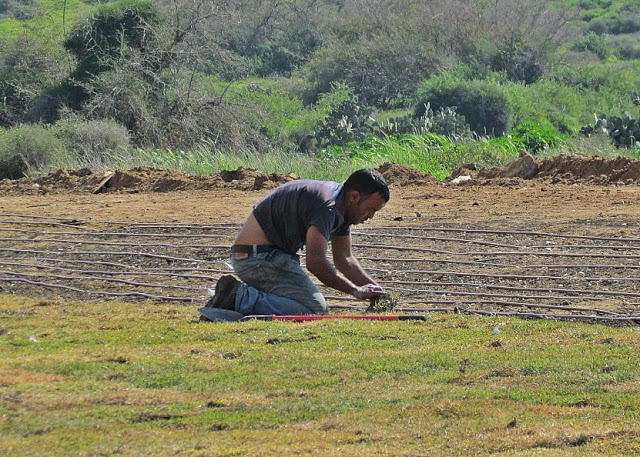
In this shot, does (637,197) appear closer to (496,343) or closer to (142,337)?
(496,343)

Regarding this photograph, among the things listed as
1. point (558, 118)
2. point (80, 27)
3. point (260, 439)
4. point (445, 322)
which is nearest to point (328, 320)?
point (445, 322)

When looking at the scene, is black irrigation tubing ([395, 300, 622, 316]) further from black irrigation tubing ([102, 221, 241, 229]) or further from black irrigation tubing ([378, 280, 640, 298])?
black irrigation tubing ([102, 221, 241, 229])

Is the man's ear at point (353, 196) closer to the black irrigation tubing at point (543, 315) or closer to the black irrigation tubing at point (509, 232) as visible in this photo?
the black irrigation tubing at point (543, 315)

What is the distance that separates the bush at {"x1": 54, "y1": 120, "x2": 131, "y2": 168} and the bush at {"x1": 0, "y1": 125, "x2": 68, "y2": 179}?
1.83ft

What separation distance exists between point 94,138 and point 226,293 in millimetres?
13792

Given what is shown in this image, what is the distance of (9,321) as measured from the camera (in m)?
7.47

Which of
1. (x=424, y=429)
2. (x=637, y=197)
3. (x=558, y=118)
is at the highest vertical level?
(x=424, y=429)

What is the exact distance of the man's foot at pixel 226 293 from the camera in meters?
7.36

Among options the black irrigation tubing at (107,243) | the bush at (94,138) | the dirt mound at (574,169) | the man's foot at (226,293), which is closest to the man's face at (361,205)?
the man's foot at (226,293)

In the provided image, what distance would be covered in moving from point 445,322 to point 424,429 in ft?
8.54

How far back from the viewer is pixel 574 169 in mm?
14406

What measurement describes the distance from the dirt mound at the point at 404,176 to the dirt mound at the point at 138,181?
1.27m

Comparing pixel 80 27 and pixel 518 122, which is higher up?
pixel 80 27

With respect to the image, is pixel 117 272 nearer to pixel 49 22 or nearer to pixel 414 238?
pixel 414 238
